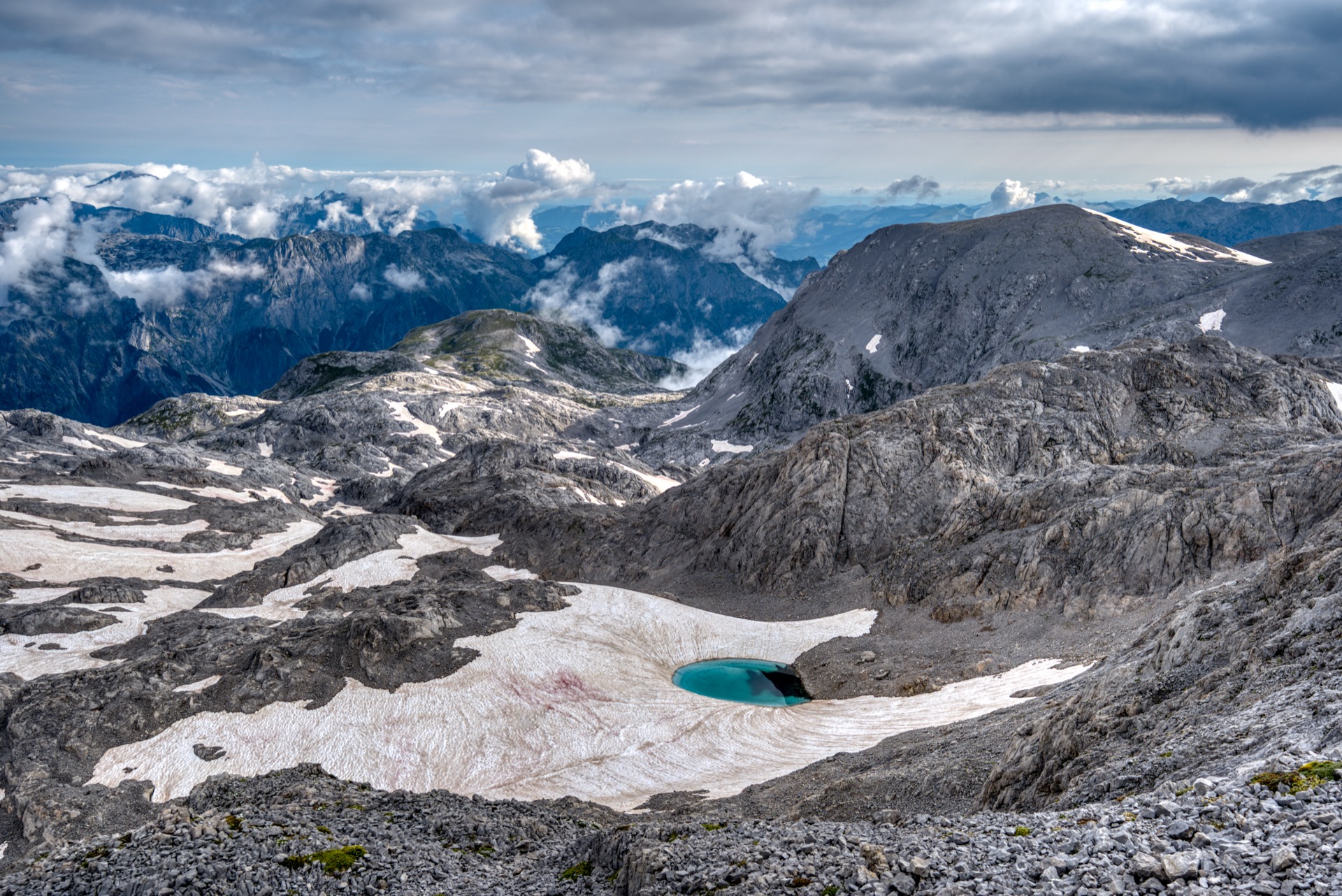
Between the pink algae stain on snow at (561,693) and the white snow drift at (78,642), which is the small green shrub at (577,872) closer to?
the pink algae stain on snow at (561,693)

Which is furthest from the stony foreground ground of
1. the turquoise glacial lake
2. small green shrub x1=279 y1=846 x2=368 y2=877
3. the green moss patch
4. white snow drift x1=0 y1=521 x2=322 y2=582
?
white snow drift x1=0 y1=521 x2=322 y2=582

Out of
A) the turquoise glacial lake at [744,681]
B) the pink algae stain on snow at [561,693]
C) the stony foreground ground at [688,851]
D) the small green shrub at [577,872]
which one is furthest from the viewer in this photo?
the turquoise glacial lake at [744,681]

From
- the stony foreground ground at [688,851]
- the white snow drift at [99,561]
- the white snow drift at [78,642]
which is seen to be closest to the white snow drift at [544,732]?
the stony foreground ground at [688,851]

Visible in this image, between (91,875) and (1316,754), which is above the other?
(1316,754)

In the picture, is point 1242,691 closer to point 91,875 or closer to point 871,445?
point 91,875

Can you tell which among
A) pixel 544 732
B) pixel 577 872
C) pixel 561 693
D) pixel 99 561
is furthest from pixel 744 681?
pixel 99 561

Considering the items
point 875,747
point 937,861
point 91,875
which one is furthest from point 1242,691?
point 91,875
